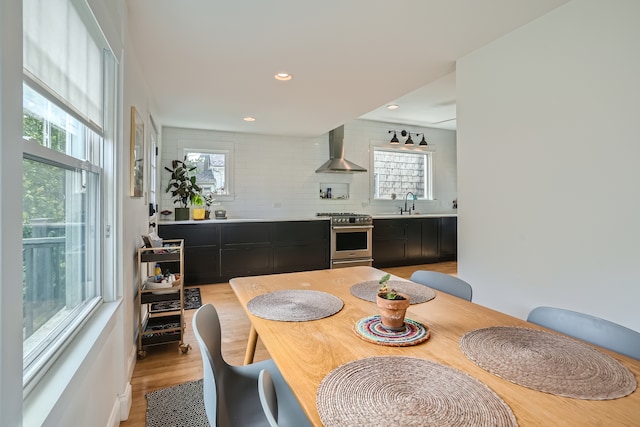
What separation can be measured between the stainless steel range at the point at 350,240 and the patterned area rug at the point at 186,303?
83.4 inches

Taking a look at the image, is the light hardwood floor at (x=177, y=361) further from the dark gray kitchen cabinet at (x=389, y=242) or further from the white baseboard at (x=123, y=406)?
the dark gray kitchen cabinet at (x=389, y=242)

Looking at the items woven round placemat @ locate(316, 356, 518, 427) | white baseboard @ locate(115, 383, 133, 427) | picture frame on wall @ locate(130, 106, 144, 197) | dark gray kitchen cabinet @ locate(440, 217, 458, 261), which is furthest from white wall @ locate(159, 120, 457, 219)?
woven round placemat @ locate(316, 356, 518, 427)

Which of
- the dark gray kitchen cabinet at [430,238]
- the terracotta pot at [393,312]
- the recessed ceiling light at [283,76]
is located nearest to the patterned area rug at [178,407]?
the terracotta pot at [393,312]

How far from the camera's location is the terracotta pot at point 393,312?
1134 mm

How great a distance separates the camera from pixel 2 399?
0.68 metres

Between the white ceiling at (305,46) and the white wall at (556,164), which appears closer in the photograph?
the white wall at (556,164)

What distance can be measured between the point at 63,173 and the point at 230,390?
41.2 inches

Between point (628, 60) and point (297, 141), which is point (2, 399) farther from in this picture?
point (297, 141)

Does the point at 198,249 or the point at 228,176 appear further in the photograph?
the point at 228,176

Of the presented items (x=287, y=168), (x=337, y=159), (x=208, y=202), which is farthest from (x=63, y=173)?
(x=337, y=159)

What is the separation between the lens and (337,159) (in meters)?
5.70

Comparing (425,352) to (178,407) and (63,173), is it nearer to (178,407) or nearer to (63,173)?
(63,173)

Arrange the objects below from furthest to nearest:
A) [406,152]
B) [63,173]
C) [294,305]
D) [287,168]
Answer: [406,152] < [287,168] < [294,305] < [63,173]

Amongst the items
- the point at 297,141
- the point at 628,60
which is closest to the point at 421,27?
the point at 628,60
